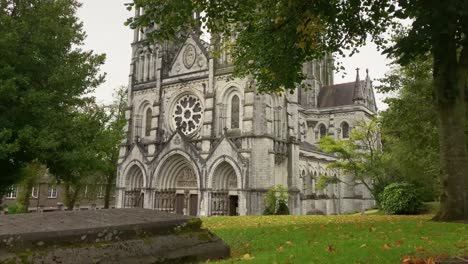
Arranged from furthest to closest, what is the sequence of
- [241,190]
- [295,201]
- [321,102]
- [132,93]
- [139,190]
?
[321,102] < [132,93] < [139,190] < [295,201] < [241,190]

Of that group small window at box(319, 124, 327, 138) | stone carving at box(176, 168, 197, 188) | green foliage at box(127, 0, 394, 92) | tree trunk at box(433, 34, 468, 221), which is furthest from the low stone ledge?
small window at box(319, 124, 327, 138)

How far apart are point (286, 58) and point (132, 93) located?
106 ft

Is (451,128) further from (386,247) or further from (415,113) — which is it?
(415,113)

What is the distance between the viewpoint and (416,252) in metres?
6.32

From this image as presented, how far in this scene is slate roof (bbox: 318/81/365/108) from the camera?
54.1 m

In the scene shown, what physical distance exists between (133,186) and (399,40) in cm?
3354

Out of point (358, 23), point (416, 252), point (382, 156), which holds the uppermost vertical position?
point (358, 23)

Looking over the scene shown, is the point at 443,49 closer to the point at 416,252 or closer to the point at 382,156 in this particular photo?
the point at 416,252

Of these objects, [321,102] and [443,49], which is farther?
[321,102]

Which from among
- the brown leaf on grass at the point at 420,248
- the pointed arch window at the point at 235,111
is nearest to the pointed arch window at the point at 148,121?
the pointed arch window at the point at 235,111

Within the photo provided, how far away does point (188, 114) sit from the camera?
39094mm

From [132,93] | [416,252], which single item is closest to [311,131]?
[132,93]

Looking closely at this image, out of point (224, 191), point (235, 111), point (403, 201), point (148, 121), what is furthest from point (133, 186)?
point (403, 201)

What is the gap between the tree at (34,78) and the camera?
14312mm
